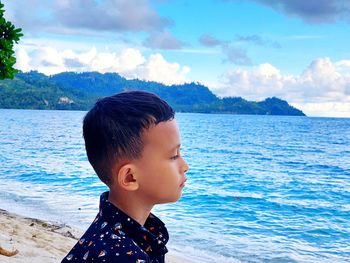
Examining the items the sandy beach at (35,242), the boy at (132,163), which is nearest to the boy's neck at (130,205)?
the boy at (132,163)

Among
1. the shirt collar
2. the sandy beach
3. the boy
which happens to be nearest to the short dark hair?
the boy

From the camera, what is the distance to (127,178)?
81.7 inches

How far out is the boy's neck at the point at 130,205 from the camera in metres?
2.12

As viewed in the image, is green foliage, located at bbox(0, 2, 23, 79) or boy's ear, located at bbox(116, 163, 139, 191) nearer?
boy's ear, located at bbox(116, 163, 139, 191)

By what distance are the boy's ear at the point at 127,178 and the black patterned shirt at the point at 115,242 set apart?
0.33ft

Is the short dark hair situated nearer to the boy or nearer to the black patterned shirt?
the boy

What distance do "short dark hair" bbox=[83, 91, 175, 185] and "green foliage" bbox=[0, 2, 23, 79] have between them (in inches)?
334

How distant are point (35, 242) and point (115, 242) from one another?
7.90 meters

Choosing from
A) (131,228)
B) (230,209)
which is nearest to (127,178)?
(131,228)

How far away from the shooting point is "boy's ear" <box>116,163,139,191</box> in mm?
2062

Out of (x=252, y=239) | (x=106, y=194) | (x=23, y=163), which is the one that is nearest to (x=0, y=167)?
(x=23, y=163)

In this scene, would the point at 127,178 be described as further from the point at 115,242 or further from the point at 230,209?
the point at 230,209

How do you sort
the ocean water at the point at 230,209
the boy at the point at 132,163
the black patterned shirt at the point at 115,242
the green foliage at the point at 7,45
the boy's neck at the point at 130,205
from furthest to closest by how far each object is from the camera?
the ocean water at the point at 230,209
the green foliage at the point at 7,45
the boy's neck at the point at 130,205
the boy at the point at 132,163
the black patterned shirt at the point at 115,242

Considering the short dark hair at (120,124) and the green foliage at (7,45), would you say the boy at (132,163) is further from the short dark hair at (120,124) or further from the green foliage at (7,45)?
the green foliage at (7,45)
